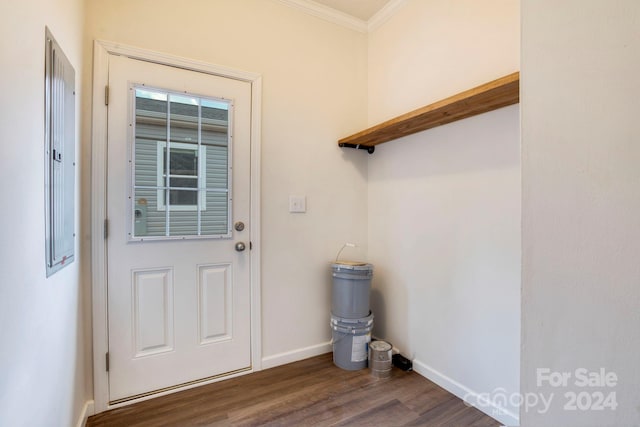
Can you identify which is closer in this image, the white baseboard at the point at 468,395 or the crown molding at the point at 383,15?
the white baseboard at the point at 468,395

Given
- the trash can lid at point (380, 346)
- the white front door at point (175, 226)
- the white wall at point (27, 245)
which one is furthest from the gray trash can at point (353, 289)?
the white wall at point (27, 245)

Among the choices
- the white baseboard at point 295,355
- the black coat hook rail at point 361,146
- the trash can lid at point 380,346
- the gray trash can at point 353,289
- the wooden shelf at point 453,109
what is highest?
the wooden shelf at point 453,109

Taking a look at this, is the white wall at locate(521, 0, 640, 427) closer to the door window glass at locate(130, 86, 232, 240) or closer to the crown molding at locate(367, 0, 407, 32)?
the door window glass at locate(130, 86, 232, 240)

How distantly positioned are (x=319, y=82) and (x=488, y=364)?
2.24 m

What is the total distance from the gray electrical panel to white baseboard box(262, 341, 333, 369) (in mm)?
1403

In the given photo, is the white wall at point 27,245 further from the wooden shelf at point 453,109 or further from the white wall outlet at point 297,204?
the wooden shelf at point 453,109

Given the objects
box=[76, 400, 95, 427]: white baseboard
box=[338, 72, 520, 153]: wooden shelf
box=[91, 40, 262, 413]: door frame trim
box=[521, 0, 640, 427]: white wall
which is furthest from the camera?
box=[91, 40, 262, 413]: door frame trim

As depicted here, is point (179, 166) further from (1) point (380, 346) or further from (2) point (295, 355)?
(1) point (380, 346)

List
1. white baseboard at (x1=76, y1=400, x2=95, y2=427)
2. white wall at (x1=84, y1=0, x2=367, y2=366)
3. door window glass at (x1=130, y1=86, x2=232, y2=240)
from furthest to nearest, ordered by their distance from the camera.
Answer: white wall at (x1=84, y1=0, x2=367, y2=366)
door window glass at (x1=130, y1=86, x2=232, y2=240)
white baseboard at (x1=76, y1=400, x2=95, y2=427)

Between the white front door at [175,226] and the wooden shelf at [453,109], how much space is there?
3.25 ft

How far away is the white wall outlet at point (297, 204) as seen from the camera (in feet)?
7.23

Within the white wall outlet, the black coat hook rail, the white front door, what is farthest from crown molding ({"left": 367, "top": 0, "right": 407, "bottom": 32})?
the white wall outlet

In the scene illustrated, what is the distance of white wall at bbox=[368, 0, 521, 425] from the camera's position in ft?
5.10

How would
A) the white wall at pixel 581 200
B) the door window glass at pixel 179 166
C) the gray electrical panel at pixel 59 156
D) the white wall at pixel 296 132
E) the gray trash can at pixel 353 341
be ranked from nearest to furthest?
the white wall at pixel 581 200 < the gray electrical panel at pixel 59 156 < the door window glass at pixel 179 166 < the white wall at pixel 296 132 < the gray trash can at pixel 353 341
